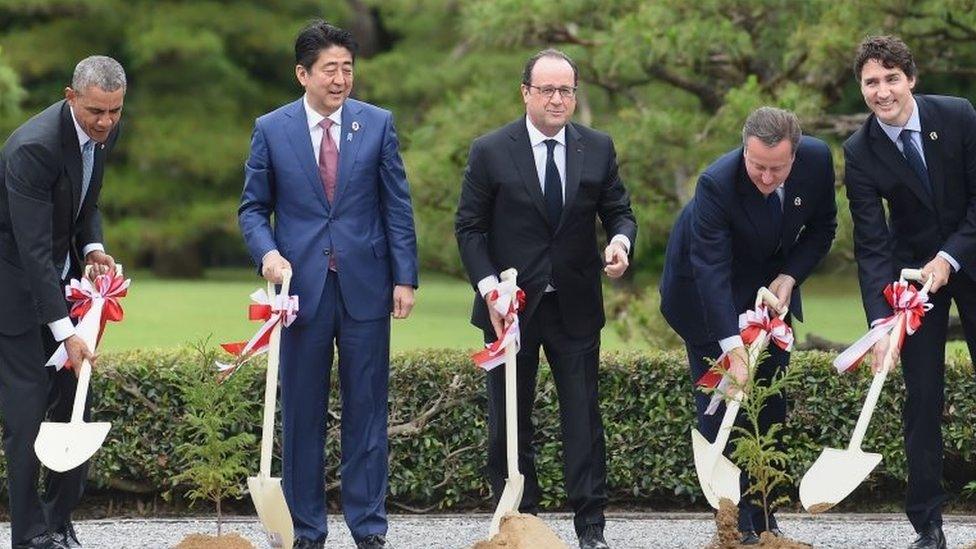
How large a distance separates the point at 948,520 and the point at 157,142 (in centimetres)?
1794

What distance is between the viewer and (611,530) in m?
6.59

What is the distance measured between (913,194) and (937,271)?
311mm

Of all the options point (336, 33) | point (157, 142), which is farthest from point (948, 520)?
point (157, 142)

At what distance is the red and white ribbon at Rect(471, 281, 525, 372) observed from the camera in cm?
554

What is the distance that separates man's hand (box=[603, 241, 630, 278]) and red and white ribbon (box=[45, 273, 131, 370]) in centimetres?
157

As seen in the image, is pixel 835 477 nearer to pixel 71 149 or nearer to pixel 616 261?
pixel 616 261

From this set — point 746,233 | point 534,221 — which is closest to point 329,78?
point 534,221

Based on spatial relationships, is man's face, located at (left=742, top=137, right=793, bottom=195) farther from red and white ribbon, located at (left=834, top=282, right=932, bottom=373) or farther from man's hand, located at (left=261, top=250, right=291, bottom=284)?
man's hand, located at (left=261, top=250, right=291, bottom=284)

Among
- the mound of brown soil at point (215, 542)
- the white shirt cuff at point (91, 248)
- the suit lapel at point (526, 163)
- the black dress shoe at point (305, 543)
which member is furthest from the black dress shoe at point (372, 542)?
the white shirt cuff at point (91, 248)

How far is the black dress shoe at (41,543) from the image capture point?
567cm

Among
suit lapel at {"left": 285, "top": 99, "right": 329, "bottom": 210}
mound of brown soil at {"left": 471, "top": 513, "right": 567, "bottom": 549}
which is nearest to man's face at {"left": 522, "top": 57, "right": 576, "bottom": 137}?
suit lapel at {"left": 285, "top": 99, "right": 329, "bottom": 210}

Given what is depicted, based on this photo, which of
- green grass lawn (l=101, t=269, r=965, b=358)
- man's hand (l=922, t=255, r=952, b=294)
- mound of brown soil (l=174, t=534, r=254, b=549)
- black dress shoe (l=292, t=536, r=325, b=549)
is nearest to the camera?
mound of brown soil (l=174, t=534, r=254, b=549)

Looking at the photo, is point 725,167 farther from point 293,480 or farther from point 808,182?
point 293,480

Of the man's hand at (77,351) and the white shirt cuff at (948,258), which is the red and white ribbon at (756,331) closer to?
the white shirt cuff at (948,258)
